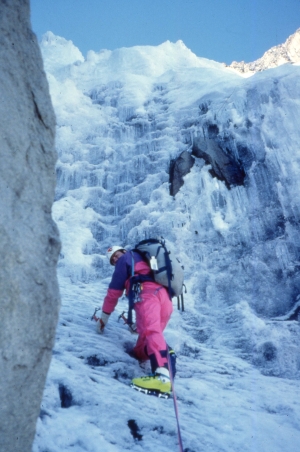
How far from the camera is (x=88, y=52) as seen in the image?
18047 mm

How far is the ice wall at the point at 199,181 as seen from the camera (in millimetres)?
6859

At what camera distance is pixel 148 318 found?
3262 mm

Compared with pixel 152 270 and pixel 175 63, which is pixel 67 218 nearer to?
pixel 152 270

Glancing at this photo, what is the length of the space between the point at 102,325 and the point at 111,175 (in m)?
7.37

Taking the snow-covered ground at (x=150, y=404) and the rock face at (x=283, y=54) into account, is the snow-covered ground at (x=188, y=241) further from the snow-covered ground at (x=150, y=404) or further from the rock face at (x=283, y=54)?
the rock face at (x=283, y=54)

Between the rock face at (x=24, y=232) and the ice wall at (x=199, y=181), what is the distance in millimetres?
3969

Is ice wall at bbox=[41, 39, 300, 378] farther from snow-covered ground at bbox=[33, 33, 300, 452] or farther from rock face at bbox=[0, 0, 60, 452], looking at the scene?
rock face at bbox=[0, 0, 60, 452]

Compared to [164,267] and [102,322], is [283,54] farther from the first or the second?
[102,322]

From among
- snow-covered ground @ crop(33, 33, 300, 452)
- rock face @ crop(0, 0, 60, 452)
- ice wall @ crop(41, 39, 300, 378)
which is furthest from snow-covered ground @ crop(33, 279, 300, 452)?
ice wall @ crop(41, 39, 300, 378)

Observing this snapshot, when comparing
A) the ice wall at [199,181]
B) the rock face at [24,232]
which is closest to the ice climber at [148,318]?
the rock face at [24,232]

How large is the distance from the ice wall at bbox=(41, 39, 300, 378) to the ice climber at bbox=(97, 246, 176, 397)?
197cm

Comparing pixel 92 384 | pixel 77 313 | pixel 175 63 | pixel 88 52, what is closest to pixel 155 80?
pixel 175 63

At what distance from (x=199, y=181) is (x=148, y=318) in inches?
259

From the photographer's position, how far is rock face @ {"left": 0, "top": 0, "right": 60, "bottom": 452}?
3.87ft
